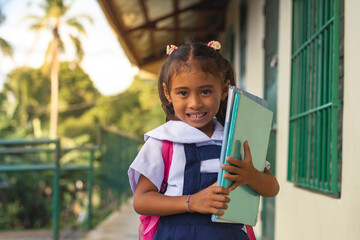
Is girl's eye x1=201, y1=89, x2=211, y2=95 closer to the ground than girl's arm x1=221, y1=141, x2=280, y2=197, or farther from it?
farther from it

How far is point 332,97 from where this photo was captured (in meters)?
2.66

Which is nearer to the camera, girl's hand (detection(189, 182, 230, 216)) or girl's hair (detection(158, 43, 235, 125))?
girl's hand (detection(189, 182, 230, 216))

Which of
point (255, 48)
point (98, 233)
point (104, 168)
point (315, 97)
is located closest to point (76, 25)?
point (104, 168)

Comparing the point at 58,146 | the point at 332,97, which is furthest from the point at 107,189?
the point at 332,97

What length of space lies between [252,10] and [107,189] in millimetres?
3296

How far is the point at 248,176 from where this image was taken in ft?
5.42

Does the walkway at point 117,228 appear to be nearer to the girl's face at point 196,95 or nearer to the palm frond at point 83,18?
the girl's face at point 196,95

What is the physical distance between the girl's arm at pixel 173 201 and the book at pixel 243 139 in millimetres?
28

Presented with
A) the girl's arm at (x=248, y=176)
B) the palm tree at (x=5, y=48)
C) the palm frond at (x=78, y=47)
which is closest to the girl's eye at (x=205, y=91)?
the girl's arm at (x=248, y=176)

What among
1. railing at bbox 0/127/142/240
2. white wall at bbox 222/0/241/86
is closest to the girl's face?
railing at bbox 0/127/142/240

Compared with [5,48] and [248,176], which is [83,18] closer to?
[5,48]

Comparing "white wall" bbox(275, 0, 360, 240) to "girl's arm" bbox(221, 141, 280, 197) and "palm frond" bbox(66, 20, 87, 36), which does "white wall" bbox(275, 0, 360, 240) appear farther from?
"palm frond" bbox(66, 20, 87, 36)

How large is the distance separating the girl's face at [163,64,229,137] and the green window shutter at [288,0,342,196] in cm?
104

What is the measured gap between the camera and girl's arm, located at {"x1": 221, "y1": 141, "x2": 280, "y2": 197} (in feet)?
5.21
